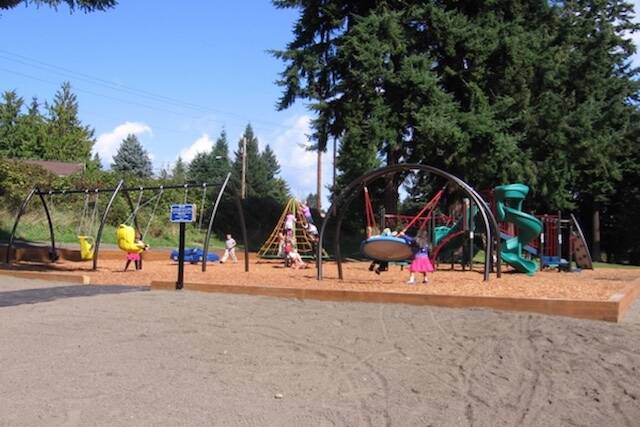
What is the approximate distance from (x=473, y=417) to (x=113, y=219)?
30.3m

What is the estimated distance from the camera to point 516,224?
62.7ft

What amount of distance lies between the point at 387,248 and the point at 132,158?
208 ft

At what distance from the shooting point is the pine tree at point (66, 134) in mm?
61531

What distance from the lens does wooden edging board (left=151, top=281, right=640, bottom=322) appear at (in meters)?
9.69

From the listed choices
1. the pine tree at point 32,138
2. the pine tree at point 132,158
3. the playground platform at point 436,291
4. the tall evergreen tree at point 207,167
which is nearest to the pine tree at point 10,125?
the pine tree at point 32,138

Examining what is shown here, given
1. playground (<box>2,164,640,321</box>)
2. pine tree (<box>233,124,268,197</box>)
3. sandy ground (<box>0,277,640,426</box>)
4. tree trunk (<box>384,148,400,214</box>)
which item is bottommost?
sandy ground (<box>0,277,640,426</box>)

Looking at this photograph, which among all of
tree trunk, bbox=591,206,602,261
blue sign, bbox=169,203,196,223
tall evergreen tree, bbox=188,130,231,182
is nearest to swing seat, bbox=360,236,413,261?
blue sign, bbox=169,203,196,223

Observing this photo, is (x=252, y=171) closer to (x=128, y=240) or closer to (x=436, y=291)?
(x=128, y=240)

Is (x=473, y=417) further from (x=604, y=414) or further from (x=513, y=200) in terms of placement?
(x=513, y=200)

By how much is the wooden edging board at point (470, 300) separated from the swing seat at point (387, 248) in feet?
8.88

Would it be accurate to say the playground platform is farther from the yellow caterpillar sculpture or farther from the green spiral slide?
the green spiral slide

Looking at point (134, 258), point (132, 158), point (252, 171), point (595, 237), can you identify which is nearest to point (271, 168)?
point (252, 171)

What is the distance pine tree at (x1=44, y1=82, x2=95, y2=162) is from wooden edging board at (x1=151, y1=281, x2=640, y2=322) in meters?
52.5

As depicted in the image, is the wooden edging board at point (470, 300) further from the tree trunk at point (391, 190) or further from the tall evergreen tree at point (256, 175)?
the tall evergreen tree at point (256, 175)
